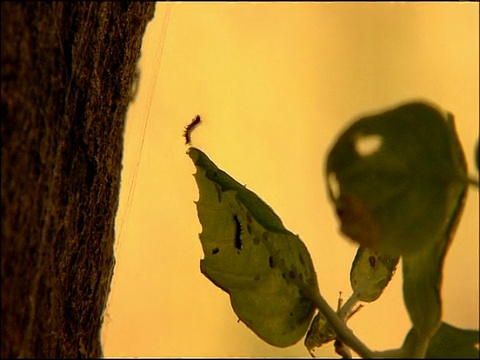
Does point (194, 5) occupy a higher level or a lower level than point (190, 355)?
higher

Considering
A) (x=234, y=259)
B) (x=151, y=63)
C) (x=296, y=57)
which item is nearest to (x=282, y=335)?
(x=234, y=259)

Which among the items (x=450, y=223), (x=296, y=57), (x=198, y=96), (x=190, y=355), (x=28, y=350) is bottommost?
(x=190, y=355)

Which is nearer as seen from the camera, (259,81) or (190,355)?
(190,355)

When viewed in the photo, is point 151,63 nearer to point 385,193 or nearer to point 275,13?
point 275,13

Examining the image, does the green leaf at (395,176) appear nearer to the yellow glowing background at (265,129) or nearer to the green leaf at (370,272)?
the green leaf at (370,272)

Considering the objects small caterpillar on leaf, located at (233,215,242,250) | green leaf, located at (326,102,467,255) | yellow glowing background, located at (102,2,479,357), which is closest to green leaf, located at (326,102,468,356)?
green leaf, located at (326,102,467,255)

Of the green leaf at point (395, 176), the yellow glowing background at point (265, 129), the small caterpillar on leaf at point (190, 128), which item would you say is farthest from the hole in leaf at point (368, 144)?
the yellow glowing background at point (265, 129)

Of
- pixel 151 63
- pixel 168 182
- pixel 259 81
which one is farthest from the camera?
pixel 259 81
